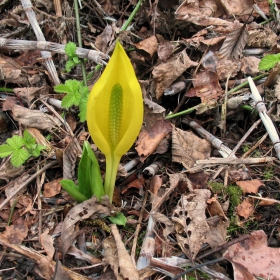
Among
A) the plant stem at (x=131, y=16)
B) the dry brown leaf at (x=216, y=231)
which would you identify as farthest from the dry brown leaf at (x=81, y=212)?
the plant stem at (x=131, y=16)

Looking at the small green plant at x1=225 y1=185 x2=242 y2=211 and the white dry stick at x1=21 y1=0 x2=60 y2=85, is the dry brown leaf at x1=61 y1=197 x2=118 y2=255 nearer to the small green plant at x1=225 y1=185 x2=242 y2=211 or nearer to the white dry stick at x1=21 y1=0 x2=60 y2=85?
the small green plant at x1=225 y1=185 x2=242 y2=211

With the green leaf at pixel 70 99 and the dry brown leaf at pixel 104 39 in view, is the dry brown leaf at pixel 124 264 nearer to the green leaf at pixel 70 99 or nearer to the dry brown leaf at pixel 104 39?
the green leaf at pixel 70 99

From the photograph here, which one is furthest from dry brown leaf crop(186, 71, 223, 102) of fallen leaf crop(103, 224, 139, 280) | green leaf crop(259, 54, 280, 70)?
fallen leaf crop(103, 224, 139, 280)

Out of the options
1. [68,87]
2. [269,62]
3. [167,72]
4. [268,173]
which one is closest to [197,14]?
[167,72]

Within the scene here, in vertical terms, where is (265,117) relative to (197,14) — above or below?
below

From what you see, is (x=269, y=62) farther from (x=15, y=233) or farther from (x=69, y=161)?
(x=15, y=233)

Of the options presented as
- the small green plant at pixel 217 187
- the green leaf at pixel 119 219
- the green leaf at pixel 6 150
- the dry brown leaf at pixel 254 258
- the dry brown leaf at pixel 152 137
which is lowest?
the dry brown leaf at pixel 254 258

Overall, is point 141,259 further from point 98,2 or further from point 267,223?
point 98,2
